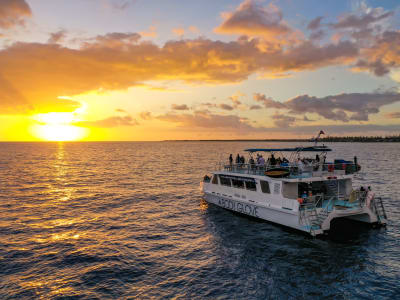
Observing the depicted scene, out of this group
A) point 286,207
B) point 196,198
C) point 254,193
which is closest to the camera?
point 286,207

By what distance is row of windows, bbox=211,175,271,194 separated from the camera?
21562mm

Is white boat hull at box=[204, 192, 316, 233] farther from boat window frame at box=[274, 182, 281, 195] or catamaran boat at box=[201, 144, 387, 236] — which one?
boat window frame at box=[274, 182, 281, 195]

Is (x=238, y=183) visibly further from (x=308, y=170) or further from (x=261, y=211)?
(x=308, y=170)

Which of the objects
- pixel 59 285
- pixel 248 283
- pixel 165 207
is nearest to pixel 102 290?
pixel 59 285

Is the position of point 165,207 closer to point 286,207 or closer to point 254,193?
point 254,193

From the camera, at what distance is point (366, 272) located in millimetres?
14250

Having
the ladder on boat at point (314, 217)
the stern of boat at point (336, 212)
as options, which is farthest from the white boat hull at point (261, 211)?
the stern of boat at point (336, 212)

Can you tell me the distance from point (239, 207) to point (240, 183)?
6.70 feet

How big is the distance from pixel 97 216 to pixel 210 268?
1415 cm

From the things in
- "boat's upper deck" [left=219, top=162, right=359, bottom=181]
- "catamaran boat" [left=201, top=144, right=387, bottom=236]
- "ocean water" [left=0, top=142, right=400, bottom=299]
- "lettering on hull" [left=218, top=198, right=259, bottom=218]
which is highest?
"boat's upper deck" [left=219, top=162, right=359, bottom=181]

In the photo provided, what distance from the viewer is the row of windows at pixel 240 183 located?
21562 mm

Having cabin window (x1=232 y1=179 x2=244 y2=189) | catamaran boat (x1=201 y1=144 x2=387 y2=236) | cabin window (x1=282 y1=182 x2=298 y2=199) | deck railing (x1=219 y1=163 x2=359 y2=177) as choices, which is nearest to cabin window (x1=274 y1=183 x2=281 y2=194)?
catamaran boat (x1=201 y1=144 x2=387 y2=236)

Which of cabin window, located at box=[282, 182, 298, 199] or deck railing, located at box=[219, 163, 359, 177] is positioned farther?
deck railing, located at box=[219, 163, 359, 177]

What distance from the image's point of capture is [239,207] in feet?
79.4
